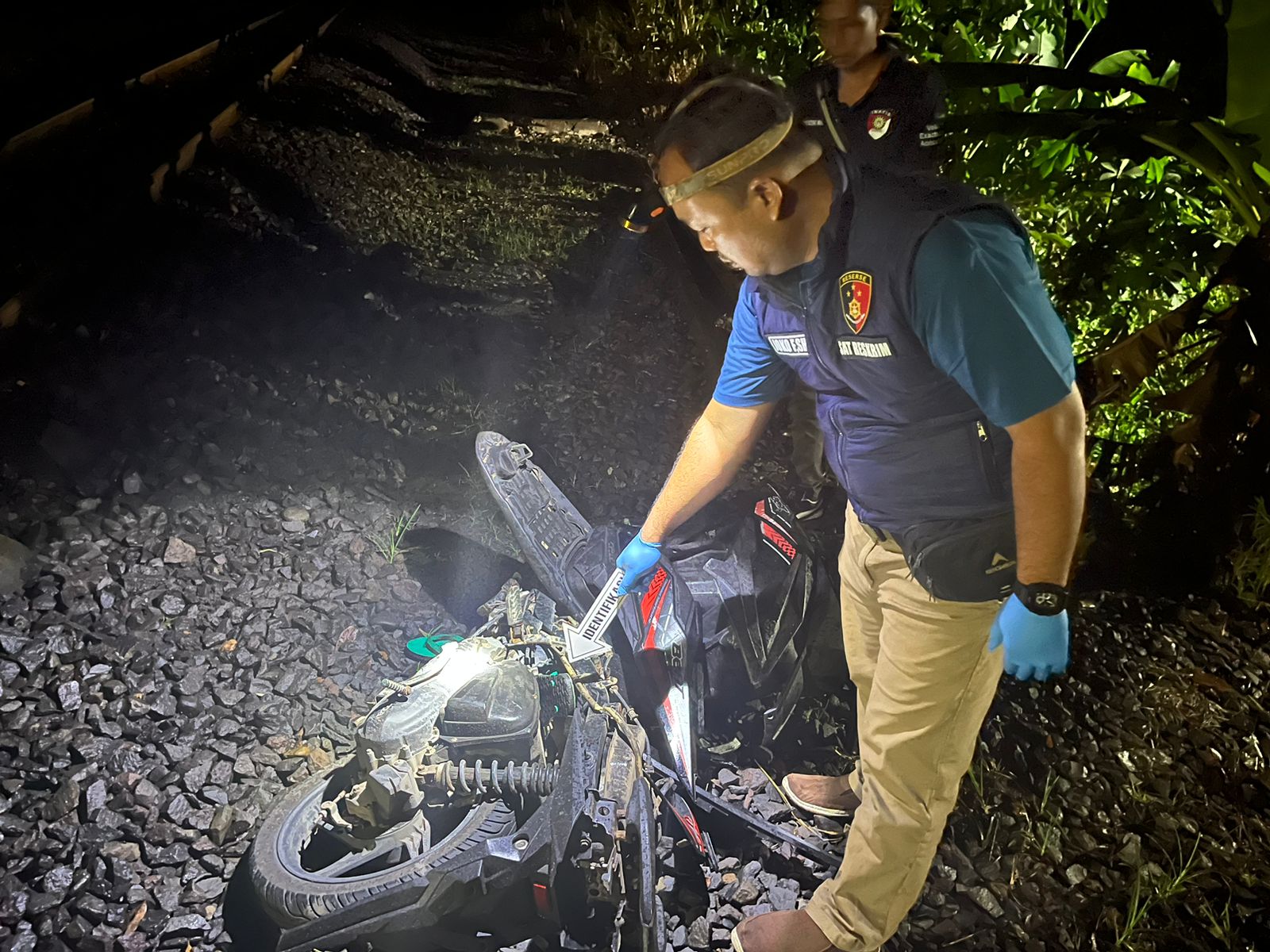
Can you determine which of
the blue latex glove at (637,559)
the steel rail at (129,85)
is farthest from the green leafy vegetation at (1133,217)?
the steel rail at (129,85)

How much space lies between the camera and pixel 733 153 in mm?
1179

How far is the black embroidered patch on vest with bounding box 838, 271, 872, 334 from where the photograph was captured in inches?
46.7

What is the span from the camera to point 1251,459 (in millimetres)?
2404

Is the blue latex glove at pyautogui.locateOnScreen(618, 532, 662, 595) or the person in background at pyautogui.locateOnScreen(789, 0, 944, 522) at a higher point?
the person in background at pyautogui.locateOnScreen(789, 0, 944, 522)

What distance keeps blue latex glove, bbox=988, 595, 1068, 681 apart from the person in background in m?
0.84

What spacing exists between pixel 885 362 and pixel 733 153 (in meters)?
0.45

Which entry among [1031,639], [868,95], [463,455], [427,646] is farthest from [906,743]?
[463,455]

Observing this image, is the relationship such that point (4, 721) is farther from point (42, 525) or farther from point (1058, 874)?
point (1058, 874)

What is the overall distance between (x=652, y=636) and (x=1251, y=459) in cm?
220

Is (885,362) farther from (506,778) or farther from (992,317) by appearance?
(506,778)

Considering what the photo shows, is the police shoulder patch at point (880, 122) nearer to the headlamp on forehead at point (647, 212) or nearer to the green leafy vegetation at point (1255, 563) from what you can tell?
the headlamp on forehead at point (647, 212)

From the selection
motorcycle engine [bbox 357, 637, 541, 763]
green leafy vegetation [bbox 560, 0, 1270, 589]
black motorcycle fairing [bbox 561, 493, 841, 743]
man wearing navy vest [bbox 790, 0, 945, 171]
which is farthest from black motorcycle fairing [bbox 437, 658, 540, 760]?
green leafy vegetation [bbox 560, 0, 1270, 589]

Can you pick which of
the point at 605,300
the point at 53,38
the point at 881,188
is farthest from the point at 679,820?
the point at 53,38

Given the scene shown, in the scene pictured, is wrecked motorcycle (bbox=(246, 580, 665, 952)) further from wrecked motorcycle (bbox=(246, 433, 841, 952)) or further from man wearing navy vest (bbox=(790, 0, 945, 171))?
man wearing navy vest (bbox=(790, 0, 945, 171))
